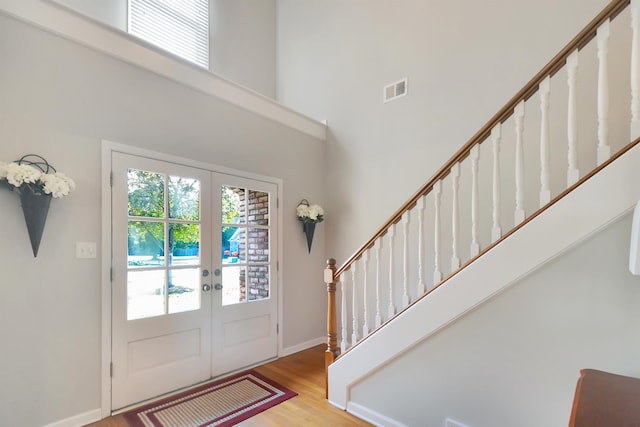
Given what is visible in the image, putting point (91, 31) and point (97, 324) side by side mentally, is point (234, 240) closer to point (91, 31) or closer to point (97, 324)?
point (97, 324)

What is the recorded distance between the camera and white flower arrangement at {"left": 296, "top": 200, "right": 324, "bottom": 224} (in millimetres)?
3711

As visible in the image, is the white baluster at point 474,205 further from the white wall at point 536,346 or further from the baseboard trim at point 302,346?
the baseboard trim at point 302,346

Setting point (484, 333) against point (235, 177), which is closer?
point (484, 333)

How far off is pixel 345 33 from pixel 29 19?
303 centimetres

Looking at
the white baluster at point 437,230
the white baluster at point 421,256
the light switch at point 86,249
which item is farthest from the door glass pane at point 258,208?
the white baluster at point 437,230

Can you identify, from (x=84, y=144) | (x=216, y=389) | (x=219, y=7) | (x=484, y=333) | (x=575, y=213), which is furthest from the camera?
(x=219, y=7)

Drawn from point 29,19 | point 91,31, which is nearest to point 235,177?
point 91,31

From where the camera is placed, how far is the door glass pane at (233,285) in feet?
10.2

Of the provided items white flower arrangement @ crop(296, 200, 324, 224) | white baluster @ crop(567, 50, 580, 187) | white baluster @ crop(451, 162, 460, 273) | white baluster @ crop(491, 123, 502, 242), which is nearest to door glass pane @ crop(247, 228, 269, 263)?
white flower arrangement @ crop(296, 200, 324, 224)

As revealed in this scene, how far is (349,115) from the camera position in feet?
12.7

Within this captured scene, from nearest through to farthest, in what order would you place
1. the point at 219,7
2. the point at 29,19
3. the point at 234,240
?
the point at 29,19, the point at 234,240, the point at 219,7

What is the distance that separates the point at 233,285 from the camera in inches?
125

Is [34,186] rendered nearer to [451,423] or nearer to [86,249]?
[86,249]

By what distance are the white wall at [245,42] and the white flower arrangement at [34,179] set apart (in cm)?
265
